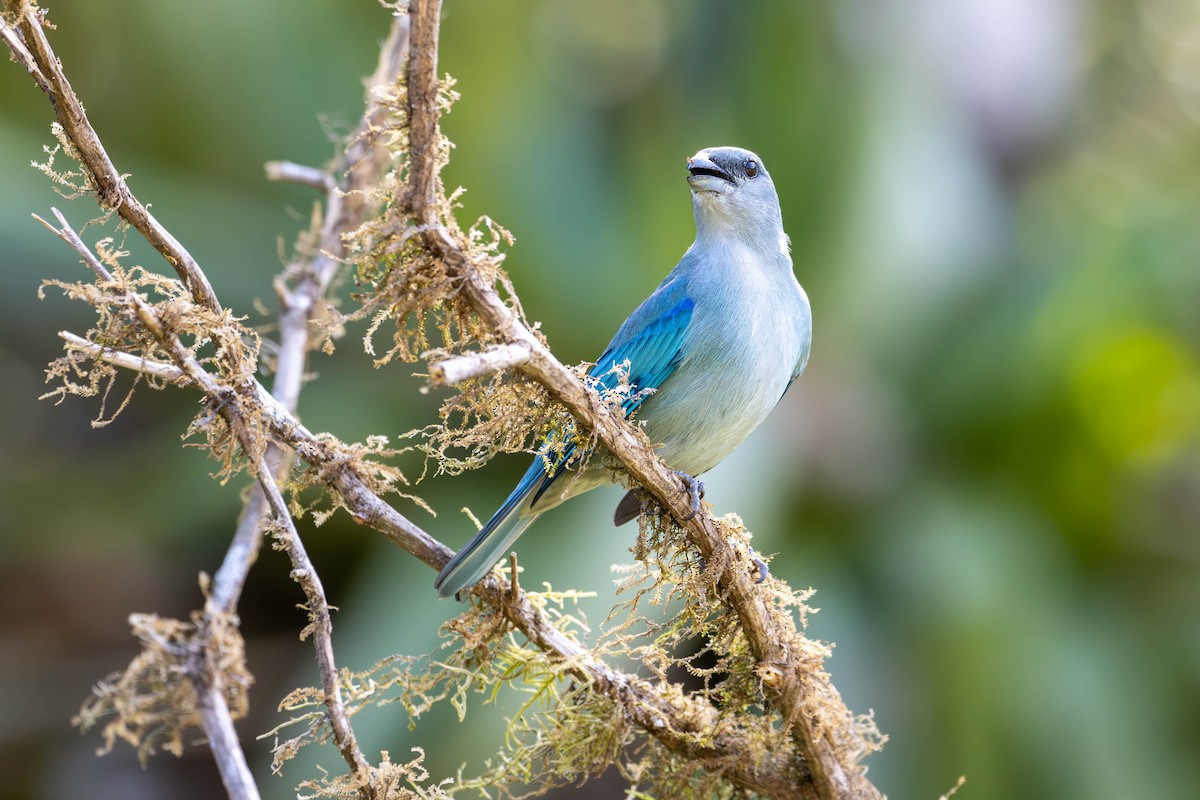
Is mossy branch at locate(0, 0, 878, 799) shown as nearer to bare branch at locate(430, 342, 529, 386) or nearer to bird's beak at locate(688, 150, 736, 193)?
bare branch at locate(430, 342, 529, 386)

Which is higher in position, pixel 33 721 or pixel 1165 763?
pixel 33 721

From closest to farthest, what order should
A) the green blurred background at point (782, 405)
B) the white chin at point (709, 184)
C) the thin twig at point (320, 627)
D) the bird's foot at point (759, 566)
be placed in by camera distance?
the thin twig at point (320, 627), the bird's foot at point (759, 566), the white chin at point (709, 184), the green blurred background at point (782, 405)

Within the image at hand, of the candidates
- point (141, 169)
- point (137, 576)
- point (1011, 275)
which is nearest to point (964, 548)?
point (1011, 275)

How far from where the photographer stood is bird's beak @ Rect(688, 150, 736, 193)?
3527 millimetres

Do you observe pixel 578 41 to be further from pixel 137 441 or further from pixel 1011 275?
pixel 137 441

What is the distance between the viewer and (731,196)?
356cm

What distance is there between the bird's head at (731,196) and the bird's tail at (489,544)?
1037 millimetres

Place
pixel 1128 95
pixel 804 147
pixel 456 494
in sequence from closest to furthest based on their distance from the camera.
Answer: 1. pixel 456 494
2. pixel 804 147
3. pixel 1128 95

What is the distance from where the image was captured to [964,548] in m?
5.82

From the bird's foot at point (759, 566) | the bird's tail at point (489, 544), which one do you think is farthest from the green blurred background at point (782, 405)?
the bird's foot at point (759, 566)

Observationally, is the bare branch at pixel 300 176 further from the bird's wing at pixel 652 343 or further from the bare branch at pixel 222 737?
the bare branch at pixel 222 737

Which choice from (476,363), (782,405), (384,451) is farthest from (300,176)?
(782,405)

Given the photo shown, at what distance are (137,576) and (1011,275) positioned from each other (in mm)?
5028

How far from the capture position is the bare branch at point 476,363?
1.67m
